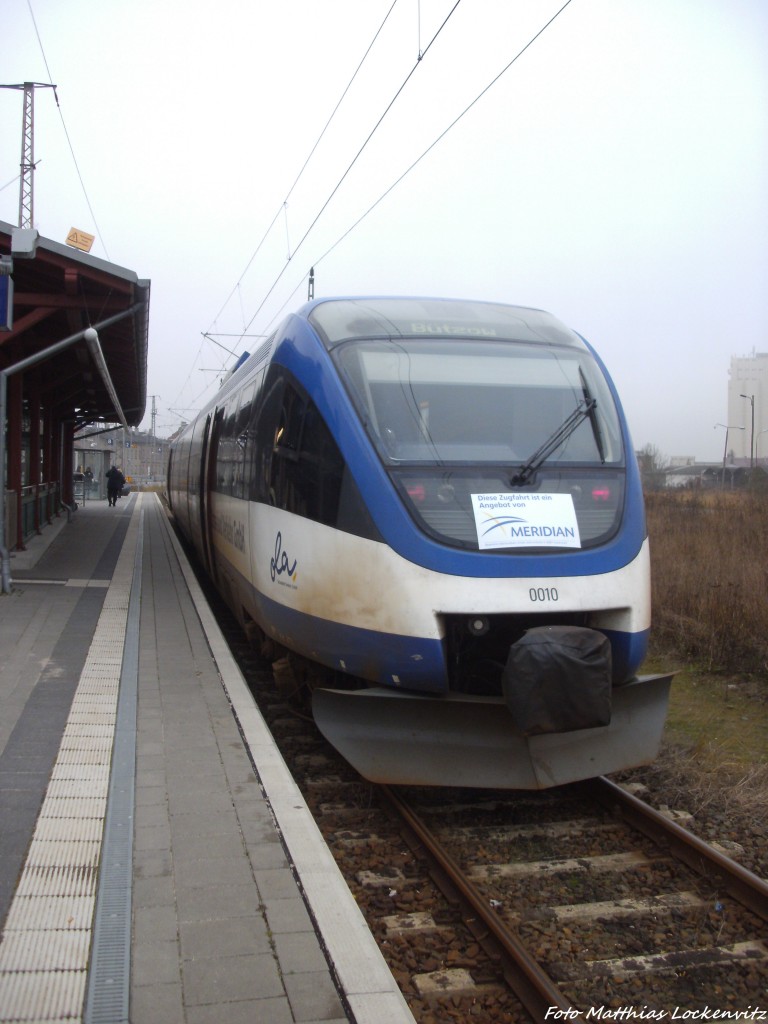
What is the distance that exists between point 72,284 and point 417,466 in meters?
8.50

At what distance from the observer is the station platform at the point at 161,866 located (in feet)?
10.4

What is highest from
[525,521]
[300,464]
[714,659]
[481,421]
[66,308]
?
[66,308]

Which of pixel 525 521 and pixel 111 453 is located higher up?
pixel 111 453

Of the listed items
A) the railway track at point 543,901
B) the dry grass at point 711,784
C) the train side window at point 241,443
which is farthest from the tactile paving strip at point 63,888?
the dry grass at point 711,784

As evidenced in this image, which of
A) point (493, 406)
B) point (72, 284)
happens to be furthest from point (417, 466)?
point (72, 284)

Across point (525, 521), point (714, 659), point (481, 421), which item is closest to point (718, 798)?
point (525, 521)

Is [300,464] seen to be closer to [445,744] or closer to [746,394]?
[445,744]

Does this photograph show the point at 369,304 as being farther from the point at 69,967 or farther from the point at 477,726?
the point at 69,967

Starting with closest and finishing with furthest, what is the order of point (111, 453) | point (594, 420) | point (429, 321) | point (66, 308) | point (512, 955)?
point (512, 955) → point (594, 420) → point (429, 321) → point (66, 308) → point (111, 453)

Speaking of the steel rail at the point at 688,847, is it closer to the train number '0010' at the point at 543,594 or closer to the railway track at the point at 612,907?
the railway track at the point at 612,907

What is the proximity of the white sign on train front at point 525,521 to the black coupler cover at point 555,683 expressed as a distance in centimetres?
56

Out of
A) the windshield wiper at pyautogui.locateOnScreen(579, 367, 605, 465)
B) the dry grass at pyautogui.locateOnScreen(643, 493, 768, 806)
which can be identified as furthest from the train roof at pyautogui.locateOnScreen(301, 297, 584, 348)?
the dry grass at pyautogui.locateOnScreen(643, 493, 768, 806)

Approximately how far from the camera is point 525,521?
524 cm

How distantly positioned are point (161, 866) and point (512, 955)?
154 centimetres
